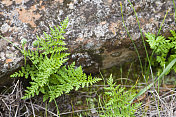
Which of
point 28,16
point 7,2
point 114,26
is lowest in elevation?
point 114,26

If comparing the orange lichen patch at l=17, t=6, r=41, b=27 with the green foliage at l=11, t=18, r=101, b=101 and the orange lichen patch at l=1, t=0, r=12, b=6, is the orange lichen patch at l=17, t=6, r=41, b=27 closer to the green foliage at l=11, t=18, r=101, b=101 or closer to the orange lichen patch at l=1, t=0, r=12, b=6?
the orange lichen patch at l=1, t=0, r=12, b=6

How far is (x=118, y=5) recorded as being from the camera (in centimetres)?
286

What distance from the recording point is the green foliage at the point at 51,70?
2557mm

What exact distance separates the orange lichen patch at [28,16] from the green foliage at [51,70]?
250 mm

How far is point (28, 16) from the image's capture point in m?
2.63

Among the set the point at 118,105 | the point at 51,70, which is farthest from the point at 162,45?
the point at 51,70

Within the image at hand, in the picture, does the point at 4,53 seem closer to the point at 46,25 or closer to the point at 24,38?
the point at 24,38

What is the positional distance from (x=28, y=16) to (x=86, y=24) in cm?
75

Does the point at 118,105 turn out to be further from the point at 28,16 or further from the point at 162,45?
the point at 28,16

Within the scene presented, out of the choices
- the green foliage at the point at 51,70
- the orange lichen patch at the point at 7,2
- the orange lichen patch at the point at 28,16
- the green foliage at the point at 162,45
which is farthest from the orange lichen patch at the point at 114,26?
the orange lichen patch at the point at 7,2

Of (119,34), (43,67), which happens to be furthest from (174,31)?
(43,67)

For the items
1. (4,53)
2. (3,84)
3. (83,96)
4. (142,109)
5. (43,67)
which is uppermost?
(4,53)

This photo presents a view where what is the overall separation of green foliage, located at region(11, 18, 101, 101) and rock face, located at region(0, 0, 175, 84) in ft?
0.44

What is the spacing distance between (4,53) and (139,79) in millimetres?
2032
